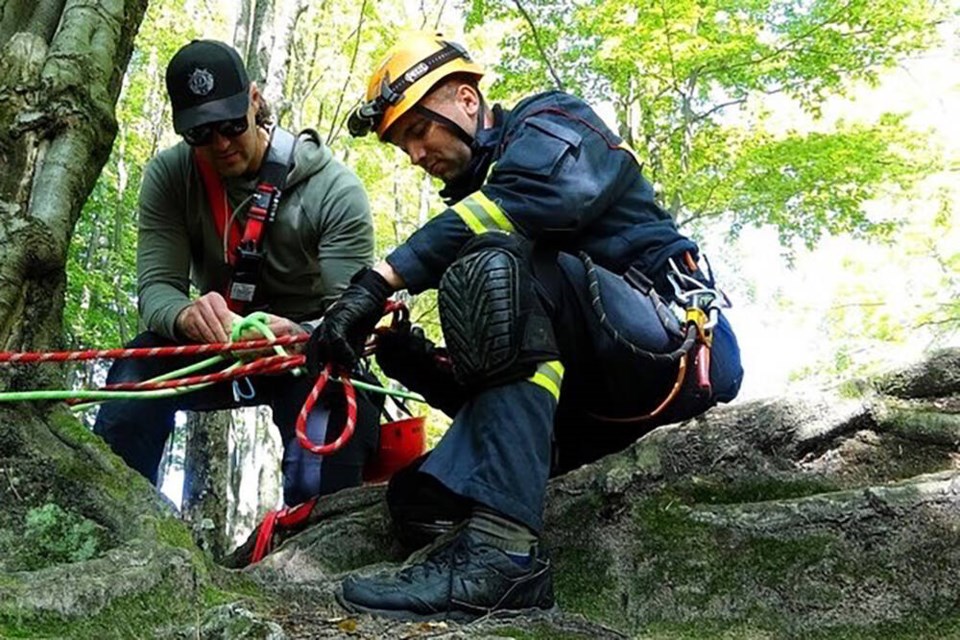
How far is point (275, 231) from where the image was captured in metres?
Answer: 4.05

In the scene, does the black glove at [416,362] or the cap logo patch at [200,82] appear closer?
the black glove at [416,362]

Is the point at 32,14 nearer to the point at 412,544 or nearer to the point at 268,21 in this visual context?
the point at 412,544

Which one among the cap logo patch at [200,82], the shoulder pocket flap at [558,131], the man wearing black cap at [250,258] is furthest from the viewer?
the man wearing black cap at [250,258]

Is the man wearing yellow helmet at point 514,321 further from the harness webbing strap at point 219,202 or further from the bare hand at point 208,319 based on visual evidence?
the harness webbing strap at point 219,202

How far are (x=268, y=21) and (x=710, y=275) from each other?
7947 mm

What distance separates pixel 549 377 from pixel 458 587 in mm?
655

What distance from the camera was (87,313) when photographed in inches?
594

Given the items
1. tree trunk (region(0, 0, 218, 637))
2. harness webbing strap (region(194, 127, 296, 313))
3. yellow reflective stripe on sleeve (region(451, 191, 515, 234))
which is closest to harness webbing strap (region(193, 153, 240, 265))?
harness webbing strap (region(194, 127, 296, 313))

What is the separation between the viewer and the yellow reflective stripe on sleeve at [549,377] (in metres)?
2.60

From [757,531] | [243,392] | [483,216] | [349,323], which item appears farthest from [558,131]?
[243,392]

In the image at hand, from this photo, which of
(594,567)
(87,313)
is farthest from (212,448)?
(87,313)

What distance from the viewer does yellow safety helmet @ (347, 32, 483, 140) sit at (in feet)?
10.4

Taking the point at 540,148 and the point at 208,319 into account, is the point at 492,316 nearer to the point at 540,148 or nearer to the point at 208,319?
the point at 540,148

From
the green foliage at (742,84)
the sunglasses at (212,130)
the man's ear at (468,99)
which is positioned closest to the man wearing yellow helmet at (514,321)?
the man's ear at (468,99)
